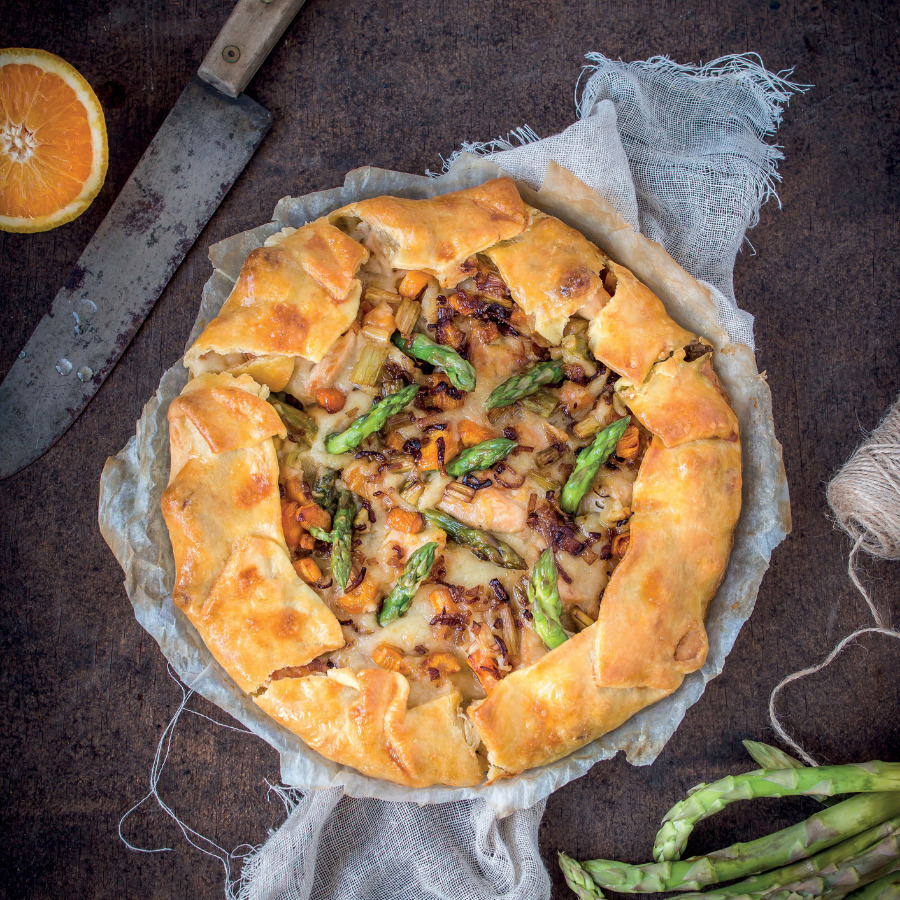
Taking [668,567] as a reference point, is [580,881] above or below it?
below

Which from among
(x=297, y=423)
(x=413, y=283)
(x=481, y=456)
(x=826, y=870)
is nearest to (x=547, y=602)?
(x=481, y=456)

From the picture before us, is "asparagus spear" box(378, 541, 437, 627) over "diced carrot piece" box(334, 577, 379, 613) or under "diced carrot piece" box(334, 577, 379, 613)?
over

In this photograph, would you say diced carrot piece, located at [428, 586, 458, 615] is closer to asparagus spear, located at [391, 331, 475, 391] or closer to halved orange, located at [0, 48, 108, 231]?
asparagus spear, located at [391, 331, 475, 391]

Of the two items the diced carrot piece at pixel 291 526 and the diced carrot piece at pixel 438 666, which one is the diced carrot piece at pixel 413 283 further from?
the diced carrot piece at pixel 438 666

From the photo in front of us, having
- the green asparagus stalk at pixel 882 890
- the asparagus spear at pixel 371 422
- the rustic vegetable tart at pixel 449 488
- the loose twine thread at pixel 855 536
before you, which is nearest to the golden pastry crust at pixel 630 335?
the rustic vegetable tart at pixel 449 488

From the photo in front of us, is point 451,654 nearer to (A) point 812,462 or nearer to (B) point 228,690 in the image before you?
(B) point 228,690

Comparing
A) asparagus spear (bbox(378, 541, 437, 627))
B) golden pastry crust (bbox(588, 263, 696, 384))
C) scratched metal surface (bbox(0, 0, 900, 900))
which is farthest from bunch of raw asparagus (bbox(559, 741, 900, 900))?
golden pastry crust (bbox(588, 263, 696, 384))

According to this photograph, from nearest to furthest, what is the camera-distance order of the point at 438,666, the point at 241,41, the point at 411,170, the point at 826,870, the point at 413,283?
the point at 438,666 → the point at 413,283 → the point at 826,870 → the point at 241,41 → the point at 411,170

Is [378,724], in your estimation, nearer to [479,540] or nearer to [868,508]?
[479,540]
